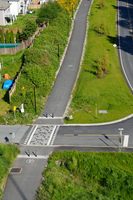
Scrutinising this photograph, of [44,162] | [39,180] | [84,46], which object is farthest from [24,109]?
[84,46]

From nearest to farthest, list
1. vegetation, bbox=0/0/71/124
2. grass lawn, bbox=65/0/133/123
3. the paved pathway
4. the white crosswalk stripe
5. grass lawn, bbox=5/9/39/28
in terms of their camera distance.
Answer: the white crosswalk stripe, grass lawn, bbox=65/0/133/123, vegetation, bbox=0/0/71/124, the paved pathway, grass lawn, bbox=5/9/39/28

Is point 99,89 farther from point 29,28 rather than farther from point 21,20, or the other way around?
point 21,20

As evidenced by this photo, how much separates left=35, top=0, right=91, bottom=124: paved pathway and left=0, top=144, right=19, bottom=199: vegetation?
917 cm

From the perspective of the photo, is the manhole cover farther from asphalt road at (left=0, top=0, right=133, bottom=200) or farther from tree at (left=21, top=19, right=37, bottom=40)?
Answer: tree at (left=21, top=19, right=37, bottom=40)

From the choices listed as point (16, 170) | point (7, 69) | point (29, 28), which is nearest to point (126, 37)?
point (29, 28)

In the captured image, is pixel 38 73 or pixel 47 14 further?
pixel 47 14

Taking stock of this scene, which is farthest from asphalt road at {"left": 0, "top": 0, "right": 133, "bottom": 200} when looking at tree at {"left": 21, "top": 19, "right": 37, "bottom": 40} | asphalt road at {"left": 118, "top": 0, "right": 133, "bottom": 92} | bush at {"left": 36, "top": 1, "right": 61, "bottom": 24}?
bush at {"left": 36, "top": 1, "right": 61, "bottom": 24}

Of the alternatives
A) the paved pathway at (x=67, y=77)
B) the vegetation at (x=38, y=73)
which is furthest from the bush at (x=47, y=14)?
the paved pathway at (x=67, y=77)

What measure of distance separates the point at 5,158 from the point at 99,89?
25.7 metres

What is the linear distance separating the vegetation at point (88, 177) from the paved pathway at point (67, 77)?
37.9 feet

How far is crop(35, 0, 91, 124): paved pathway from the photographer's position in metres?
55.0

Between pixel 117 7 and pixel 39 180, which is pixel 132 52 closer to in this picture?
pixel 117 7

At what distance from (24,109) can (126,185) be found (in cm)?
2265

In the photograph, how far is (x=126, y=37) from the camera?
3632 inches
